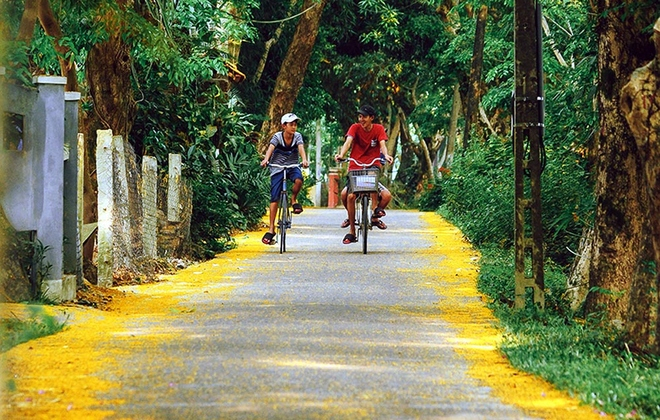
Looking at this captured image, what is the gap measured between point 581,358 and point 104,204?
23.9ft

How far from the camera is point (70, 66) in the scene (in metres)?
16.1

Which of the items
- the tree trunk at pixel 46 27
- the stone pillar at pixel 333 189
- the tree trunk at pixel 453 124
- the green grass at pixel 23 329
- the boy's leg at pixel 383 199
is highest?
the tree trunk at pixel 453 124

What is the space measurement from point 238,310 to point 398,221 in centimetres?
1858

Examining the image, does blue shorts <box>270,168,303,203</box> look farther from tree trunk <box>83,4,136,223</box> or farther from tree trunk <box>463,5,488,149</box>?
tree trunk <box>463,5,488,149</box>

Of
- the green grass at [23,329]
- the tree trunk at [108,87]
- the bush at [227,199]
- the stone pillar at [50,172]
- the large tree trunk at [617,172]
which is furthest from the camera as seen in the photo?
the bush at [227,199]

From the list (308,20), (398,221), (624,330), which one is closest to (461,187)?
(398,221)

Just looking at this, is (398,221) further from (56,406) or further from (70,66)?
(56,406)

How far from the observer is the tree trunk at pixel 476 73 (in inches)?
1280

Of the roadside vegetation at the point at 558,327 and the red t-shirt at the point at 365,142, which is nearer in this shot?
the roadside vegetation at the point at 558,327

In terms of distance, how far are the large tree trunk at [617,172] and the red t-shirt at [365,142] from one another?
24.6 feet

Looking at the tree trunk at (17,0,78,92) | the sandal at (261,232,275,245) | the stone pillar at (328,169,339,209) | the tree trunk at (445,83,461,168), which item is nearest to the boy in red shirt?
the sandal at (261,232,275,245)

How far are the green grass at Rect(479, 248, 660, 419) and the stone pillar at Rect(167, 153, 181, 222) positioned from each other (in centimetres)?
633

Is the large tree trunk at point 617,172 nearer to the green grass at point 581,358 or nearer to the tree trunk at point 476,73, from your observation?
the green grass at point 581,358

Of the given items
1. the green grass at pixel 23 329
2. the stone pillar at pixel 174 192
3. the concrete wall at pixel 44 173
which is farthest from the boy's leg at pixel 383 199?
the green grass at pixel 23 329
